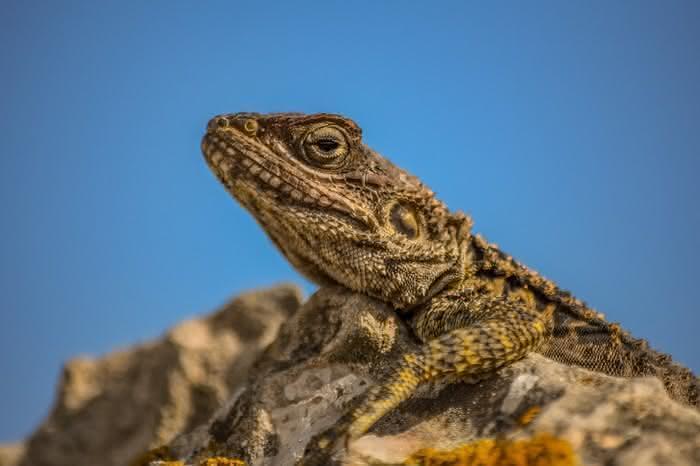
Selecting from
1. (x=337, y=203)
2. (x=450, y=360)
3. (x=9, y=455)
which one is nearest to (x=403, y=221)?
(x=337, y=203)

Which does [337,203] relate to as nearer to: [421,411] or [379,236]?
[379,236]

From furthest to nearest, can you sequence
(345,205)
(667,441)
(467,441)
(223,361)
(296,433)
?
(223,361) < (345,205) < (296,433) < (467,441) < (667,441)

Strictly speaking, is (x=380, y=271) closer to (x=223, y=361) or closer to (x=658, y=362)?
(x=658, y=362)

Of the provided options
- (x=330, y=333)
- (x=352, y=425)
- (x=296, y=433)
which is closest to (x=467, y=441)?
(x=352, y=425)

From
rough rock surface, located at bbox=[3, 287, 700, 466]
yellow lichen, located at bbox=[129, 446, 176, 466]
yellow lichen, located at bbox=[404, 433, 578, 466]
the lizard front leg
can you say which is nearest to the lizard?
rough rock surface, located at bbox=[3, 287, 700, 466]

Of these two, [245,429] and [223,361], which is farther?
[223,361]

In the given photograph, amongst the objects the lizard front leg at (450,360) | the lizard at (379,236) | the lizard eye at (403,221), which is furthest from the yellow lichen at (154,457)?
the lizard eye at (403,221)

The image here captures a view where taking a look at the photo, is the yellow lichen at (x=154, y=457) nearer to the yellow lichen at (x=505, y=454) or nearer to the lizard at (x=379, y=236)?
the lizard at (x=379, y=236)
